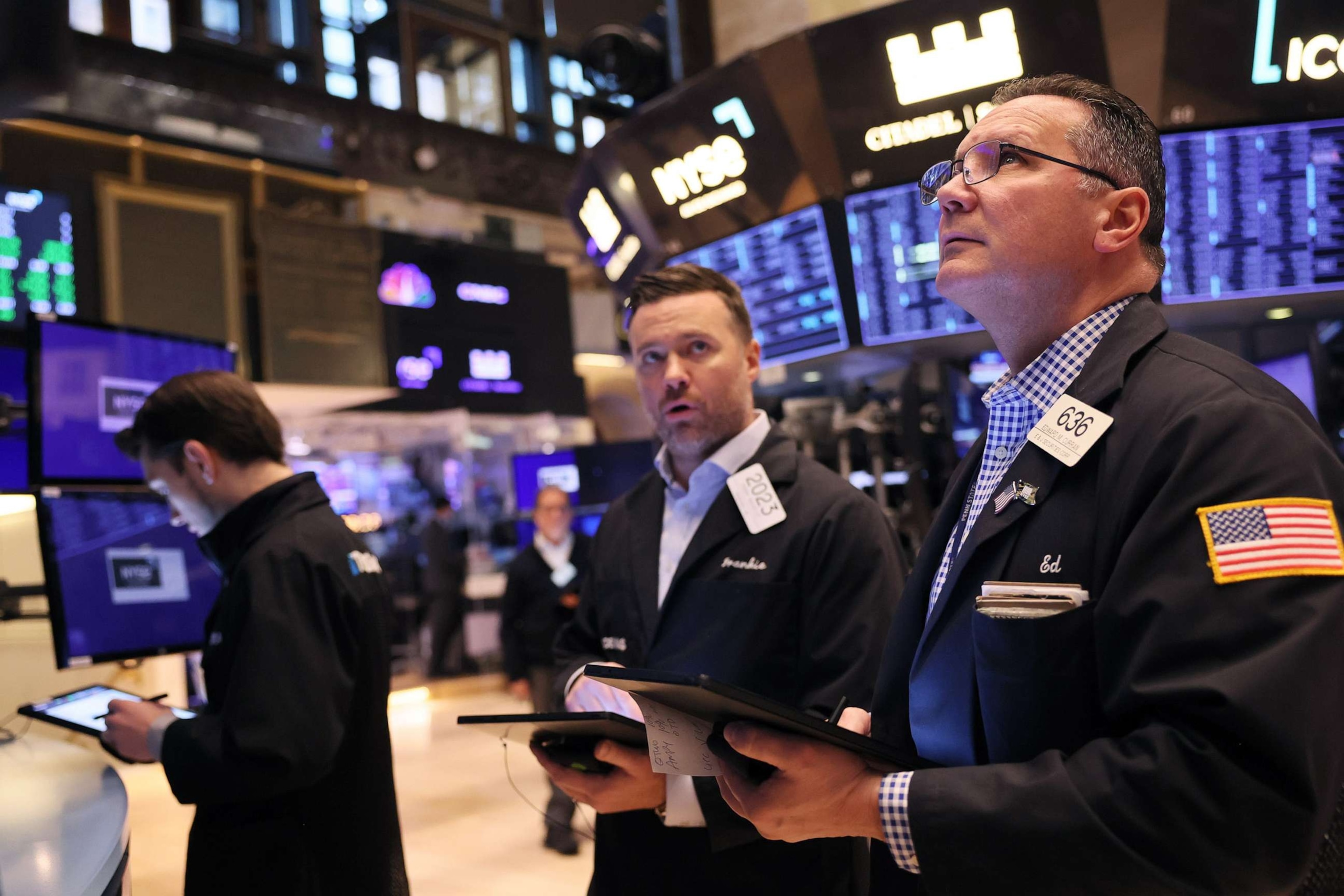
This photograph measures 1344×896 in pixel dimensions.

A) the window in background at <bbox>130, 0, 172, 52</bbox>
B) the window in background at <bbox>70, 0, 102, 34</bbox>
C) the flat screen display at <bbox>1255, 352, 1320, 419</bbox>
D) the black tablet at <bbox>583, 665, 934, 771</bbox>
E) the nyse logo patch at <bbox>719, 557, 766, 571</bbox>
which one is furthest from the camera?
the window in background at <bbox>130, 0, 172, 52</bbox>

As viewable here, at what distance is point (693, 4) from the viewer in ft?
18.3

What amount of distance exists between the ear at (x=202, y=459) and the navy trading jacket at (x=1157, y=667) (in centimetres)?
164

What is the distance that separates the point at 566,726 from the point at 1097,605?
0.81 metres

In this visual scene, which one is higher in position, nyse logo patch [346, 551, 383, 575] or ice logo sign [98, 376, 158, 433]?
ice logo sign [98, 376, 158, 433]

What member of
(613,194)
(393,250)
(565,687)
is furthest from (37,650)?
(393,250)

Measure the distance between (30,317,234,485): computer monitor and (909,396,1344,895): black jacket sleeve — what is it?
2.57 meters

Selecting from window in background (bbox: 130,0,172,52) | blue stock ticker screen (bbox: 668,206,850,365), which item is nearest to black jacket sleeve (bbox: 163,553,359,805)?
blue stock ticker screen (bbox: 668,206,850,365)

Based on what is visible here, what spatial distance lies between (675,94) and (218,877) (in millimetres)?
3175

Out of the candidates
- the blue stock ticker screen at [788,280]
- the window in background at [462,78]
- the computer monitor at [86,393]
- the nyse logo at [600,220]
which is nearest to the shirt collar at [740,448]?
the computer monitor at [86,393]

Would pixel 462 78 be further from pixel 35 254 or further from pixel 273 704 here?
pixel 273 704

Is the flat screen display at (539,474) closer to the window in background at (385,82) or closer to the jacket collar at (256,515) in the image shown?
the window in background at (385,82)

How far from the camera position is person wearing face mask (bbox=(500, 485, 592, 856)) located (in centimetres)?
571

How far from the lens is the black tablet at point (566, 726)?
138 cm

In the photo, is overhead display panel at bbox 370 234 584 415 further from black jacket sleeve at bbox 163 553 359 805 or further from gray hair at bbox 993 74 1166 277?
gray hair at bbox 993 74 1166 277
